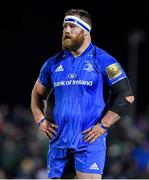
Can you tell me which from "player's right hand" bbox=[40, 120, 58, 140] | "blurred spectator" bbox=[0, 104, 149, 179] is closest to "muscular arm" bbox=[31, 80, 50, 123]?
"player's right hand" bbox=[40, 120, 58, 140]

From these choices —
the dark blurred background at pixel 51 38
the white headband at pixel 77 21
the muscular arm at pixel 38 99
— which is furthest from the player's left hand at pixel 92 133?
the dark blurred background at pixel 51 38

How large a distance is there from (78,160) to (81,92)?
0.61m

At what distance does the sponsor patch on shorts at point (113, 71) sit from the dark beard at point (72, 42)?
1.16ft

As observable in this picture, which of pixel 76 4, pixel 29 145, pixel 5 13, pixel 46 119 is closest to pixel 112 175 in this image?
pixel 29 145

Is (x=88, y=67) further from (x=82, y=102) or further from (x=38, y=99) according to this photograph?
(x=38, y=99)

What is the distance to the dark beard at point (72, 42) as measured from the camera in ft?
23.3

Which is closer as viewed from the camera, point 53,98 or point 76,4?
point 53,98

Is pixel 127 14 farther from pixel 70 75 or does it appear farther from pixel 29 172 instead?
pixel 70 75

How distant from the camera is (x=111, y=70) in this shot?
7.01 m

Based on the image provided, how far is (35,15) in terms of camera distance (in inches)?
1145

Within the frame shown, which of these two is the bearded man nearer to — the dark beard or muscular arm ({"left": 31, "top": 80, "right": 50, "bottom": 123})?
the dark beard

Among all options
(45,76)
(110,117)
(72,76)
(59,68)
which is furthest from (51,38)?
(110,117)

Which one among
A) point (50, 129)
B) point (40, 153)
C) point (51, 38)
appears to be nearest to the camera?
point (50, 129)

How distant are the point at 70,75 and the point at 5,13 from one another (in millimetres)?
21929
